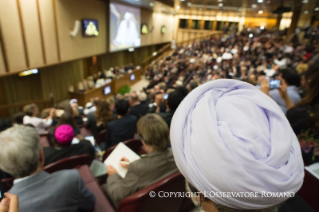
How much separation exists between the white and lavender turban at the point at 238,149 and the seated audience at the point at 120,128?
2.11m

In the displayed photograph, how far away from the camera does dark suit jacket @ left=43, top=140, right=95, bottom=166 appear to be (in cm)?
192

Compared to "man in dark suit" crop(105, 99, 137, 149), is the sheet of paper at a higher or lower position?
lower

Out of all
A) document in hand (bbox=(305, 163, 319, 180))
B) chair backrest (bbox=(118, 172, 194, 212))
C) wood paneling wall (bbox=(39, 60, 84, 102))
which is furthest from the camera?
wood paneling wall (bbox=(39, 60, 84, 102))

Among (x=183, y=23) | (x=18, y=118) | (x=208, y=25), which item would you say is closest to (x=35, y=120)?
(x=18, y=118)

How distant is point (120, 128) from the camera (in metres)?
2.69

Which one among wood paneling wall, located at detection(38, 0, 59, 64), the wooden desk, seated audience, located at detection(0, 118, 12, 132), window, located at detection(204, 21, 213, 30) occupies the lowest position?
the wooden desk

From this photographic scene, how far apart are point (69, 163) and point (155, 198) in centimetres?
101

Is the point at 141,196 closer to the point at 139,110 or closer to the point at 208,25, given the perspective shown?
the point at 139,110

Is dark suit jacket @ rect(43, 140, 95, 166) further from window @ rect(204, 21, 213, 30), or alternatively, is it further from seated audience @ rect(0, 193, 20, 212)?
window @ rect(204, 21, 213, 30)

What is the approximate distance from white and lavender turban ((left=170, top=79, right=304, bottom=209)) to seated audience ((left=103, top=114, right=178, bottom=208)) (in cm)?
83

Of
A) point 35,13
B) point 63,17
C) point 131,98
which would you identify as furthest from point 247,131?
point 63,17

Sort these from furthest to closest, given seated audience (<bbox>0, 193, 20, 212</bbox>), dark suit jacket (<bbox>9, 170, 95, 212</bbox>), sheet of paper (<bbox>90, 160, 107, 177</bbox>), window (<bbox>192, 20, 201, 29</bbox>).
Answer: window (<bbox>192, 20, 201, 29</bbox>)
sheet of paper (<bbox>90, 160, 107, 177</bbox>)
dark suit jacket (<bbox>9, 170, 95, 212</bbox>)
seated audience (<bbox>0, 193, 20, 212</bbox>)

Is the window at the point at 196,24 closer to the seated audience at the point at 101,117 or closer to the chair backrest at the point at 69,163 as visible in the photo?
the seated audience at the point at 101,117

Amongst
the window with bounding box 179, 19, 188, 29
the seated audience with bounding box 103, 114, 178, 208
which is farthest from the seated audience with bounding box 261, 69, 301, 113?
the window with bounding box 179, 19, 188, 29
